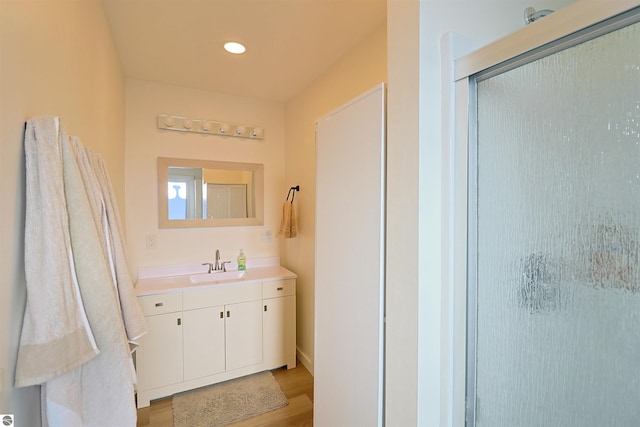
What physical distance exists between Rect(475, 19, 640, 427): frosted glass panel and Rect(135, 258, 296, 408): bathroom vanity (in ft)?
6.25

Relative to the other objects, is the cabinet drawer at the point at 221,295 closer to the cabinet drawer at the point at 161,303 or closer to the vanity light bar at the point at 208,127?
the cabinet drawer at the point at 161,303

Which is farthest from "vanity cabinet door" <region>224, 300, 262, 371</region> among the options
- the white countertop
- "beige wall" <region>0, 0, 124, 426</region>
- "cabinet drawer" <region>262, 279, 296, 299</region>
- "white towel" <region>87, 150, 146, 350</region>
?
"beige wall" <region>0, 0, 124, 426</region>

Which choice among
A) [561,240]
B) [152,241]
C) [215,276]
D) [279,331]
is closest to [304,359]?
[279,331]

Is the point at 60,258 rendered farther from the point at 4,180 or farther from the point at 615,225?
the point at 615,225

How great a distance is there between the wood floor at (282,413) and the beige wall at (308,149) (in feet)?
1.02

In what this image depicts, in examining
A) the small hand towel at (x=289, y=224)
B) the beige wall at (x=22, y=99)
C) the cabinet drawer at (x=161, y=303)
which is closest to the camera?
the beige wall at (x=22, y=99)

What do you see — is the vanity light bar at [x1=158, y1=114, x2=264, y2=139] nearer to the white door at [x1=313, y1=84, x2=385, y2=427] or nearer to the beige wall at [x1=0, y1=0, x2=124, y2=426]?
the beige wall at [x1=0, y1=0, x2=124, y2=426]

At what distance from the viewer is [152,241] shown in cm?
253

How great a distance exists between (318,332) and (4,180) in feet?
4.57

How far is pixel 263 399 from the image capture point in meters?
2.19

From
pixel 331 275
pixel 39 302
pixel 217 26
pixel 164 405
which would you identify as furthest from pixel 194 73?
pixel 164 405

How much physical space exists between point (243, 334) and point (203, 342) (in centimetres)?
32

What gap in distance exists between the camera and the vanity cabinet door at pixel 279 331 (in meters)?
2.53

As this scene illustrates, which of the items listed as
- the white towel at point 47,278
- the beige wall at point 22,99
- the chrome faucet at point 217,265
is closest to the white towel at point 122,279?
the beige wall at point 22,99
